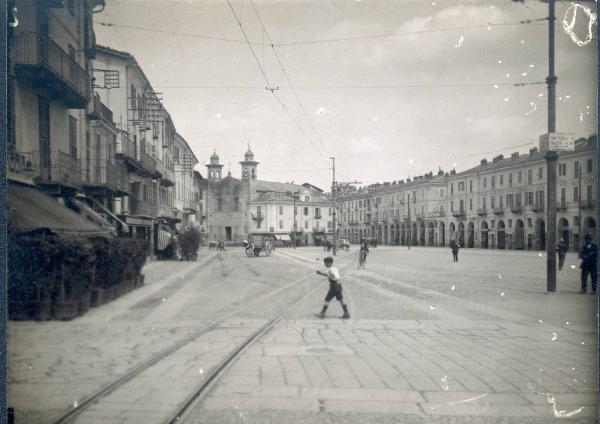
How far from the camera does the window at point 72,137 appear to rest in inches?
286

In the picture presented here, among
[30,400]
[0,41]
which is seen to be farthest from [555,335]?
[0,41]

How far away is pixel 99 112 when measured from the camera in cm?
928

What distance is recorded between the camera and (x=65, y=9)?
575 cm

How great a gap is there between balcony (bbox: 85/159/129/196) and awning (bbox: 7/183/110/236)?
1.57 meters

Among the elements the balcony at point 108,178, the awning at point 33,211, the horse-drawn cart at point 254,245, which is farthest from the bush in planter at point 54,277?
the horse-drawn cart at point 254,245

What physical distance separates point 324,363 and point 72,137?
531 cm

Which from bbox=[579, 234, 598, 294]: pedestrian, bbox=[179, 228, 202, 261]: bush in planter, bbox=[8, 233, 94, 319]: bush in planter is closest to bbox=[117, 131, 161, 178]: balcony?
bbox=[8, 233, 94, 319]: bush in planter

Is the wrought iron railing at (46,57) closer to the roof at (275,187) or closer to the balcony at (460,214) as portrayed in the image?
the roof at (275,187)

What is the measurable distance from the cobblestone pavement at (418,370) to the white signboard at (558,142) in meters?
3.32

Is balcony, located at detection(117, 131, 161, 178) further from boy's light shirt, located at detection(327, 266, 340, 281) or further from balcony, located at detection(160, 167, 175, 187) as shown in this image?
boy's light shirt, located at detection(327, 266, 340, 281)

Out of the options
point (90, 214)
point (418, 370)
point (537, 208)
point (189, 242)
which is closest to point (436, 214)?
point (537, 208)

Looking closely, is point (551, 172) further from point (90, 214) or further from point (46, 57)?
point (46, 57)

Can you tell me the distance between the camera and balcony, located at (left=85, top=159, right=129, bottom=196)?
923cm

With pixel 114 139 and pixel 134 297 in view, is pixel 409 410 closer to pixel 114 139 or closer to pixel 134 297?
pixel 114 139
